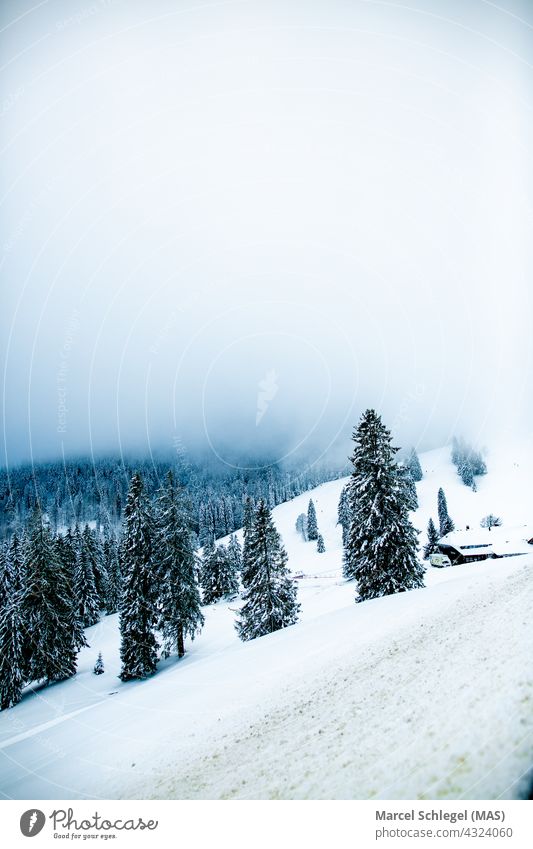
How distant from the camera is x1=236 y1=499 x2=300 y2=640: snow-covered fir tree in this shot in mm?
25578

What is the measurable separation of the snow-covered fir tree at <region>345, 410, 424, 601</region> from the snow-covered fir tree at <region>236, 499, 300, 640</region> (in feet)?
20.9

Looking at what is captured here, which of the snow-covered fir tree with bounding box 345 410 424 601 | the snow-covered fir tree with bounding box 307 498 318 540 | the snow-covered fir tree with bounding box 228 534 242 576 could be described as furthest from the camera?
the snow-covered fir tree with bounding box 307 498 318 540

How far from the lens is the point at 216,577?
5638cm

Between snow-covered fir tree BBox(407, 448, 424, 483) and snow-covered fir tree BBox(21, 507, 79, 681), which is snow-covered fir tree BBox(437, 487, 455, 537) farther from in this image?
snow-covered fir tree BBox(21, 507, 79, 681)

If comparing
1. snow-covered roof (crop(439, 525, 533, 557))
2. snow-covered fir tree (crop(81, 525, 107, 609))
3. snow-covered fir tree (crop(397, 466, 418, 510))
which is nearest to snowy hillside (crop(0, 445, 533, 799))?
snow-covered fir tree (crop(397, 466, 418, 510))

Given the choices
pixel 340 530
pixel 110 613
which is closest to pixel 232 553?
pixel 110 613

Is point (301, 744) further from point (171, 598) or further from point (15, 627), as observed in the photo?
point (15, 627)

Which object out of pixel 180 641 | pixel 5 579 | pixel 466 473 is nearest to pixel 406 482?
pixel 180 641

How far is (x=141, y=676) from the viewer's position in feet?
85.3

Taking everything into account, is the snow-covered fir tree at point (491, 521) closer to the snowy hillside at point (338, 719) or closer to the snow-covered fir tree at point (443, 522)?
the snow-covered fir tree at point (443, 522)

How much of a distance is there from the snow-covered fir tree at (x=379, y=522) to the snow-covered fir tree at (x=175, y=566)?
1342cm
